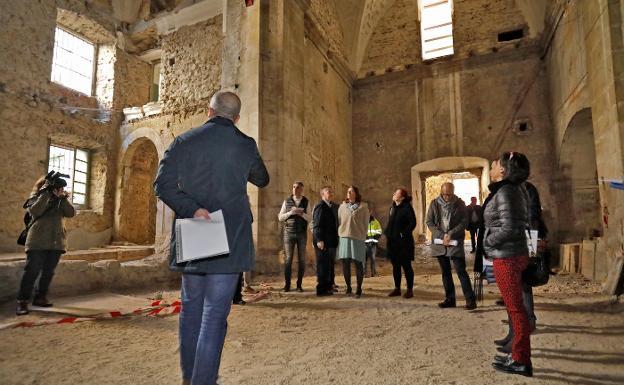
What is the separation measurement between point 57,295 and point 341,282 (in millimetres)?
4330

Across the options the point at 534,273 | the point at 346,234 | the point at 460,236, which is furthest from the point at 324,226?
the point at 534,273

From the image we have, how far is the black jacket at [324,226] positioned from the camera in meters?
5.05

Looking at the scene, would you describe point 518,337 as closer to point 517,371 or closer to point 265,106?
point 517,371

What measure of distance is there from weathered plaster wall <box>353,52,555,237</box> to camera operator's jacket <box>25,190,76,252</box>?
903 cm

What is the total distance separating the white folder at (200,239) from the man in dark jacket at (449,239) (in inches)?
122

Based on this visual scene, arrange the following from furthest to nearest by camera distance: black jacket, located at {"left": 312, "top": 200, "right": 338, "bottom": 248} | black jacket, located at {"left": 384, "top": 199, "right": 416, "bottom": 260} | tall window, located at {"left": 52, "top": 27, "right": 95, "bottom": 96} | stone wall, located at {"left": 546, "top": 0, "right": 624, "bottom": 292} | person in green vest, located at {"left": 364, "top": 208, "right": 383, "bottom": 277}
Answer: tall window, located at {"left": 52, "top": 27, "right": 95, "bottom": 96} → person in green vest, located at {"left": 364, "top": 208, "right": 383, "bottom": 277} → black jacket, located at {"left": 312, "top": 200, "right": 338, "bottom": 248} → stone wall, located at {"left": 546, "top": 0, "right": 624, "bottom": 292} → black jacket, located at {"left": 384, "top": 199, "right": 416, "bottom": 260}

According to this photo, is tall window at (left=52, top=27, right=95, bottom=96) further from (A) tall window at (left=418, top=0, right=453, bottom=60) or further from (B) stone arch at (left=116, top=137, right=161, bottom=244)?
(A) tall window at (left=418, top=0, right=453, bottom=60)

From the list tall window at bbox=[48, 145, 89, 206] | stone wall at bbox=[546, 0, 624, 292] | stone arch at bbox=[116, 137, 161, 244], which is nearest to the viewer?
stone wall at bbox=[546, 0, 624, 292]

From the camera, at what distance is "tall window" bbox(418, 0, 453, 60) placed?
452 inches

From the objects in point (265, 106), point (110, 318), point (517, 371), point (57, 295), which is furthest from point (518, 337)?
point (265, 106)

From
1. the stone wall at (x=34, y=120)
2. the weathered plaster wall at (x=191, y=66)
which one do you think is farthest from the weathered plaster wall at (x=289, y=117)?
the stone wall at (x=34, y=120)

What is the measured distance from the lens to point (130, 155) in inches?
453

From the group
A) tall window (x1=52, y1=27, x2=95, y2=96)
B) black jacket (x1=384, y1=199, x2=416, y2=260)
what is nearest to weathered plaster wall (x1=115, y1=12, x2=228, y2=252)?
tall window (x1=52, y1=27, x2=95, y2=96)

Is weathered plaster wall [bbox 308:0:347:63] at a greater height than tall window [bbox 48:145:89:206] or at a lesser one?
greater
